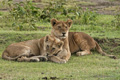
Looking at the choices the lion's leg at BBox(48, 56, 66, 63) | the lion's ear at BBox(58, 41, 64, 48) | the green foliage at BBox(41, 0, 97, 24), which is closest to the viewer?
the lion's leg at BBox(48, 56, 66, 63)

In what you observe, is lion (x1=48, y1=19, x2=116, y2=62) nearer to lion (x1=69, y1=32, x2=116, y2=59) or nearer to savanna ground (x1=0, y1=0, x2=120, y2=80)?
lion (x1=69, y1=32, x2=116, y2=59)

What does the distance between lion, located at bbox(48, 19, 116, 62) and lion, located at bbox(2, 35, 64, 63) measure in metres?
0.17

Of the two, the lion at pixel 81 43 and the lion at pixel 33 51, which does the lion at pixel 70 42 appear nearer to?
the lion at pixel 81 43

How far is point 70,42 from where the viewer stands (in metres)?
9.02

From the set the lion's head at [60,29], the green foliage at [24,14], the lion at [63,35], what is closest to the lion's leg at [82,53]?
the lion at [63,35]

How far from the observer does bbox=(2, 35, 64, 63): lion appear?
7758 mm

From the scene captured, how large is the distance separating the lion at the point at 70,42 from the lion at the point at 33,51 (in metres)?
0.17

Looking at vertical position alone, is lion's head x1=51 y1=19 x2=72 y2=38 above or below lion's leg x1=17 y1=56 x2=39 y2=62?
above

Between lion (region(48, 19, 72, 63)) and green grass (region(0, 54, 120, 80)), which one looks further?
lion (region(48, 19, 72, 63))

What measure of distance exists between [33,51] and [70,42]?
1155 millimetres

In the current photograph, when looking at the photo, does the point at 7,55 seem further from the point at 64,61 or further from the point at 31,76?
the point at 31,76

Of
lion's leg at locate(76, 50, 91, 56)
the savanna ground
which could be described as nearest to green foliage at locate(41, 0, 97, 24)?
the savanna ground

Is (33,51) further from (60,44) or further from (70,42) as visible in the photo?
(70,42)

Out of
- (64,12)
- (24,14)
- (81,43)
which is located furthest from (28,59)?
(64,12)
